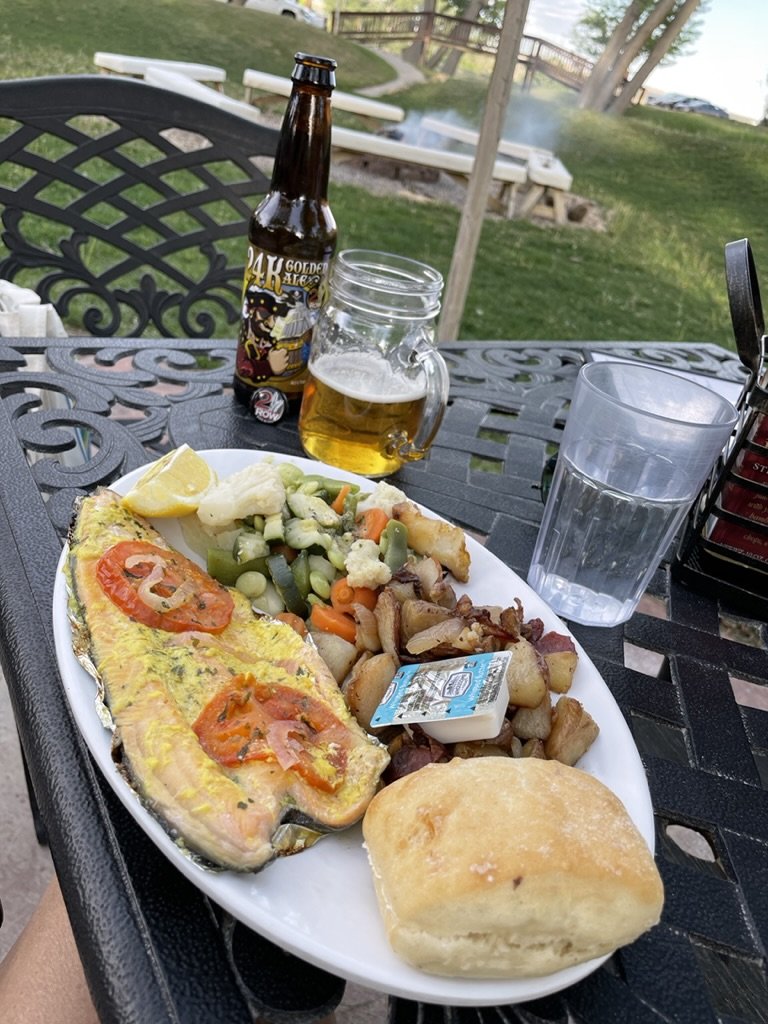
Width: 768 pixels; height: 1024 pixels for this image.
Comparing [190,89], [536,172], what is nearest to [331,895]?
[190,89]

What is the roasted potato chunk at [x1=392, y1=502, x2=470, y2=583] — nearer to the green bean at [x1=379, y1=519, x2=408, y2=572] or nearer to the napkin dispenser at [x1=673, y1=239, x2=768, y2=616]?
the green bean at [x1=379, y1=519, x2=408, y2=572]

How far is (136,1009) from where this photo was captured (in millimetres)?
684

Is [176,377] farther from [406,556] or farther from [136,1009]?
[136,1009]

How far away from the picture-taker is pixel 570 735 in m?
0.93

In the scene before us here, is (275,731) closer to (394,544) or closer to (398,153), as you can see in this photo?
(394,544)

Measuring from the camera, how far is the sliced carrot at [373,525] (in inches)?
47.9

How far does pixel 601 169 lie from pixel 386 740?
11104 mm

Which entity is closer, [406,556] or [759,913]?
[759,913]

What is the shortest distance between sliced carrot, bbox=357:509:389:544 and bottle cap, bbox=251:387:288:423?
46cm

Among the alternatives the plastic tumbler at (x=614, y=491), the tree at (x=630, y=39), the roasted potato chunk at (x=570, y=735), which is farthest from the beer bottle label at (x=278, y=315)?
the tree at (x=630, y=39)

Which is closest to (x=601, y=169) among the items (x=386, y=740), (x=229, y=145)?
(x=229, y=145)

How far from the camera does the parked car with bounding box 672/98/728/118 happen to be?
9.24 m

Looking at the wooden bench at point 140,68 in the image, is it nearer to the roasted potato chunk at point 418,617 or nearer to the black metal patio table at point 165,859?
the black metal patio table at point 165,859

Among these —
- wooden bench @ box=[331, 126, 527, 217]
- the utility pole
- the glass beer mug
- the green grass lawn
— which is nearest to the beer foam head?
the glass beer mug
